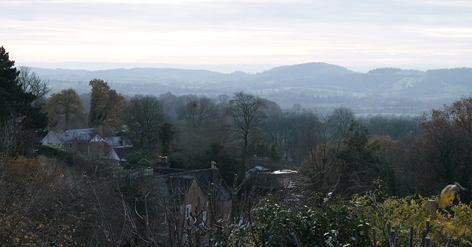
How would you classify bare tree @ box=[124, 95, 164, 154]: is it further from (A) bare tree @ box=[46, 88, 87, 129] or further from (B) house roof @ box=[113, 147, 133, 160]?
(A) bare tree @ box=[46, 88, 87, 129]

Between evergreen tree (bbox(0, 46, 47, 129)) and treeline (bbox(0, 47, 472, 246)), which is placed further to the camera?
evergreen tree (bbox(0, 46, 47, 129))

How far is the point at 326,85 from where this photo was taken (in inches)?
5541

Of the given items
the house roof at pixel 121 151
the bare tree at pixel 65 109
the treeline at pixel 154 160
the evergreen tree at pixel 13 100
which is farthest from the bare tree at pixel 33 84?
the evergreen tree at pixel 13 100

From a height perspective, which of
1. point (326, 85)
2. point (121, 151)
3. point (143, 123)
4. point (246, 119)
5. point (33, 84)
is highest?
point (326, 85)

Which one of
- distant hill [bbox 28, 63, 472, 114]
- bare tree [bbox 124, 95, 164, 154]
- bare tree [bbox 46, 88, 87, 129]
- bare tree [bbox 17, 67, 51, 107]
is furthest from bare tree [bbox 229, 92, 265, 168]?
distant hill [bbox 28, 63, 472, 114]

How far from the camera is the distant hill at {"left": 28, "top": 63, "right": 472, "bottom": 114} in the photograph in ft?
332

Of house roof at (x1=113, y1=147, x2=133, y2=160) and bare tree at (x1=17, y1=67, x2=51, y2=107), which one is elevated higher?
bare tree at (x1=17, y1=67, x2=51, y2=107)

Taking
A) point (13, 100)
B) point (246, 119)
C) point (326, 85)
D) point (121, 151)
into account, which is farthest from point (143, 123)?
point (326, 85)

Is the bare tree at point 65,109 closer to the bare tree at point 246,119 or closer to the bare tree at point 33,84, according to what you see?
the bare tree at point 33,84

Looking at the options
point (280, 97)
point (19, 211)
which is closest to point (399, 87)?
point (280, 97)

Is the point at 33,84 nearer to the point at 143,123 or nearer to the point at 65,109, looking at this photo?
the point at 65,109

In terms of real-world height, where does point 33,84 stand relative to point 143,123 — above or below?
above

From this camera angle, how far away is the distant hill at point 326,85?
101188 mm

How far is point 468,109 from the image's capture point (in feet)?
72.2
